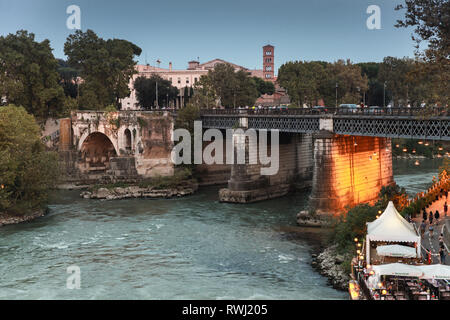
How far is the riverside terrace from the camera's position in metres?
35.9

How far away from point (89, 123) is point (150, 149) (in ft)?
31.7

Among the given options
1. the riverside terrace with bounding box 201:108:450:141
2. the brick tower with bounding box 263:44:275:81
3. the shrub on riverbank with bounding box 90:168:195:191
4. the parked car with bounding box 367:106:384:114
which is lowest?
the shrub on riverbank with bounding box 90:168:195:191

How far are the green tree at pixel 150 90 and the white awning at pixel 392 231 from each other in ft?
270

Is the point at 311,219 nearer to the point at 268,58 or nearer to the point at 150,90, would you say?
the point at 150,90

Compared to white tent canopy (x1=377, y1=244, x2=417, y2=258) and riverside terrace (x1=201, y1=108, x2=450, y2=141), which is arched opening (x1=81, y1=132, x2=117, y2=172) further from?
white tent canopy (x1=377, y1=244, x2=417, y2=258)

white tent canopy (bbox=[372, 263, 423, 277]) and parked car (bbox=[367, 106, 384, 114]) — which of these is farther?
parked car (bbox=[367, 106, 384, 114])

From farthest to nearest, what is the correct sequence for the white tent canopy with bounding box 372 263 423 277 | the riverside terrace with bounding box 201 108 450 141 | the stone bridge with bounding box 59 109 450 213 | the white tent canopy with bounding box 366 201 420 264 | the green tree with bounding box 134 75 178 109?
the green tree with bounding box 134 75 178 109 < the stone bridge with bounding box 59 109 450 213 < the riverside terrace with bounding box 201 108 450 141 < the white tent canopy with bounding box 366 201 420 264 < the white tent canopy with bounding box 372 263 423 277

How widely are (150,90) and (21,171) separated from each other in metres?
61.8

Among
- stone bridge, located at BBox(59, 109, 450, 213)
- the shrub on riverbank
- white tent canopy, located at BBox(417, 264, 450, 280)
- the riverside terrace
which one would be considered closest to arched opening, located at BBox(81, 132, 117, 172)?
stone bridge, located at BBox(59, 109, 450, 213)

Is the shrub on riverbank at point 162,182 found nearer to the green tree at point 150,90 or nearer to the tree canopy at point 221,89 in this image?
the tree canopy at point 221,89

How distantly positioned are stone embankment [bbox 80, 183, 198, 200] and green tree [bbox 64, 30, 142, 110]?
23.2 meters

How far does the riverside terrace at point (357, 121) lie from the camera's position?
35.9 meters

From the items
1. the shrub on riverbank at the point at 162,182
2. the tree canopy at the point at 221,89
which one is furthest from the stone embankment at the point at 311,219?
the tree canopy at the point at 221,89
